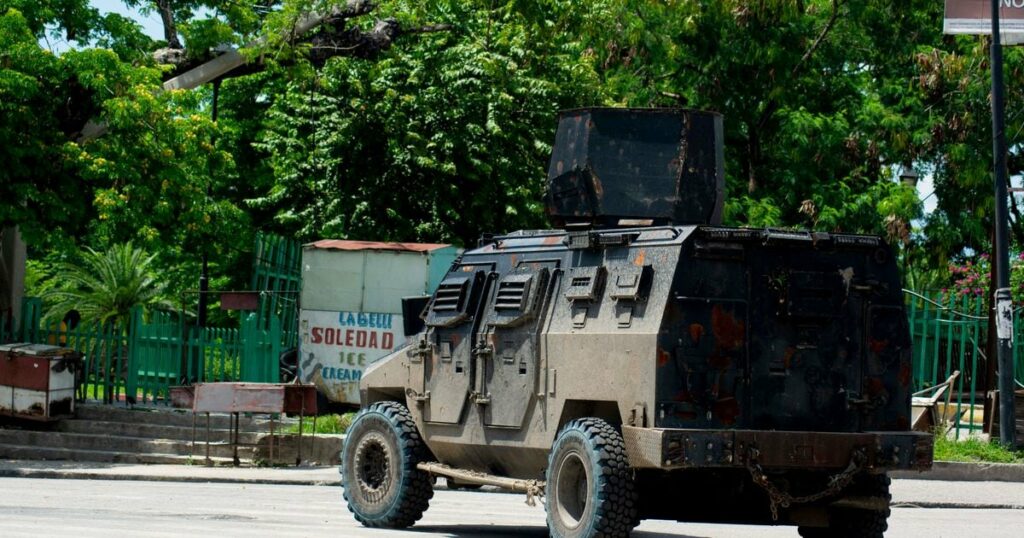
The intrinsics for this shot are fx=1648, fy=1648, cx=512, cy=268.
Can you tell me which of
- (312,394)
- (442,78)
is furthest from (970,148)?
(312,394)

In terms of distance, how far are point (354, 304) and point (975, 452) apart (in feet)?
30.5

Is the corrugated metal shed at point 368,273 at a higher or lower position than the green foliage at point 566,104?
lower

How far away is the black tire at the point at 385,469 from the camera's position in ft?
42.4

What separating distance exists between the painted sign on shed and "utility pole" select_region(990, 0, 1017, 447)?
8.01 m

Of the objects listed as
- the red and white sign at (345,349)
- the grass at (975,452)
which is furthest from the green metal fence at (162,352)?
the grass at (975,452)

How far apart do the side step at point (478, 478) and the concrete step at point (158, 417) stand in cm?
1117

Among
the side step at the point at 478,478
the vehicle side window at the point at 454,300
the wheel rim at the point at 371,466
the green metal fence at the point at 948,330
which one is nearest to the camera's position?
the side step at the point at 478,478

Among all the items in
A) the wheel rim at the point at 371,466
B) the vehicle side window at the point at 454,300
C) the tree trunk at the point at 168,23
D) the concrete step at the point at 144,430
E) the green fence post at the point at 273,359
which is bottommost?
the concrete step at the point at 144,430

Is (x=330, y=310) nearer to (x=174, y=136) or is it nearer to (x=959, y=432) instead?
(x=174, y=136)

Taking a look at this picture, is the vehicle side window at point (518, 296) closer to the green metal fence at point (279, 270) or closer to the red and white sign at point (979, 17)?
the red and white sign at point (979, 17)

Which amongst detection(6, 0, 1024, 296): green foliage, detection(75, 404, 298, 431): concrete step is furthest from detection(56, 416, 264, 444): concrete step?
detection(6, 0, 1024, 296): green foliage

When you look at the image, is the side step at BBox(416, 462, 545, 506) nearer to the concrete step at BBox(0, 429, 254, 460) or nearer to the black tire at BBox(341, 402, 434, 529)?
the black tire at BBox(341, 402, 434, 529)

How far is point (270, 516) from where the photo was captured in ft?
46.4

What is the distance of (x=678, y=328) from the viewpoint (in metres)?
10.8
